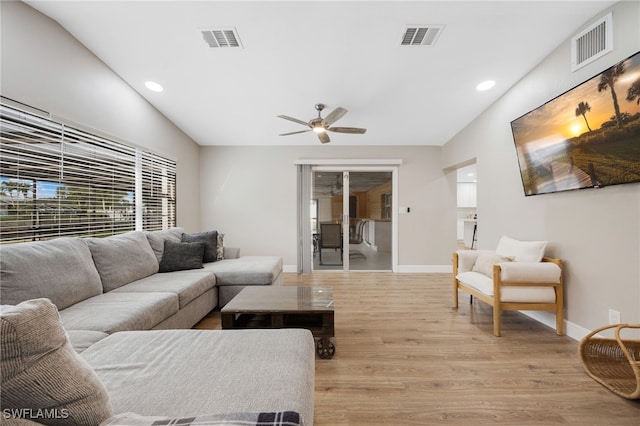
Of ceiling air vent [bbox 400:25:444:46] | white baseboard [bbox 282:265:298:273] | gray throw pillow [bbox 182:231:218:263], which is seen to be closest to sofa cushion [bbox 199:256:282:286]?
gray throw pillow [bbox 182:231:218:263]

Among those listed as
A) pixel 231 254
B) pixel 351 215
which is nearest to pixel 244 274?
pixel 231 254

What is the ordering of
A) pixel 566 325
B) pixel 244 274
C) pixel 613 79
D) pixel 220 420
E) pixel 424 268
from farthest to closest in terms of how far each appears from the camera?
pixel 424 268 < pixel 244 274 < pixel 566 325 < pixel 613 79 < pixel 220 420

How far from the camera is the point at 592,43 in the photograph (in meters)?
2.27

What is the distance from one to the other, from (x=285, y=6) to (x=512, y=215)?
3.33 m

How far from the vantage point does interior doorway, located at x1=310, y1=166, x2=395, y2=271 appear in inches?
212

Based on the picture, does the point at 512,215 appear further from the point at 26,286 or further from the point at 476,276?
the point at 26,286

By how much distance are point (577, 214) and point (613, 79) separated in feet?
3.63

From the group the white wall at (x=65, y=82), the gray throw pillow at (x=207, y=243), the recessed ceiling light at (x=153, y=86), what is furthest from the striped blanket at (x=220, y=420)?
the recessed ceiling light at (x=153, y=86)

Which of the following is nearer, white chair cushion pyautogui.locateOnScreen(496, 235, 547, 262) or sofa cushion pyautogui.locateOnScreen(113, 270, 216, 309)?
sofa cushion pyautogui.locateOnScreen(113, 270, 216, 309)

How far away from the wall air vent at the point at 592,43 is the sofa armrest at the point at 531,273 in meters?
1.80

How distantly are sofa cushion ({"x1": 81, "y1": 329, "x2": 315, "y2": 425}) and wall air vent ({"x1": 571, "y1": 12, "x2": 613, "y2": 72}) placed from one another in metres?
3.15

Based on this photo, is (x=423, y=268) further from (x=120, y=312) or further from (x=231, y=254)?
(x=120, y=312)

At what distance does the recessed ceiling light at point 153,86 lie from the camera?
3277 mm

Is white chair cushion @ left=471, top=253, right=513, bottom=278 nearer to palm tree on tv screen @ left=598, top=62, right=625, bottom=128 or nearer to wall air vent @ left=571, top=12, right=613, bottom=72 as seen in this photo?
palm tree on tv screen @ left=598, top=62, right=625, bottom=128
